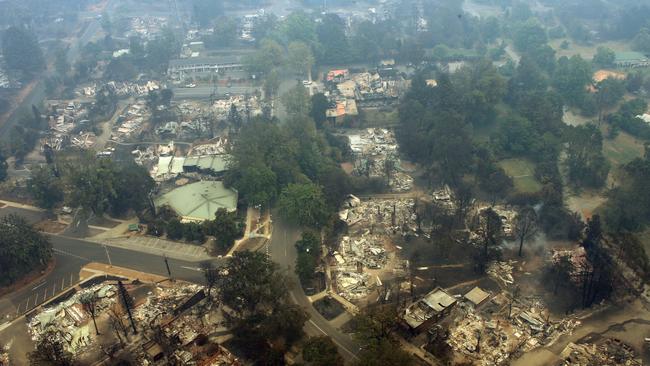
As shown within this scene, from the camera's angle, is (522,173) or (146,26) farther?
(146,26)

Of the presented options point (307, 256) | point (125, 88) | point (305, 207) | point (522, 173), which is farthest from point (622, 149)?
point (125, 88)

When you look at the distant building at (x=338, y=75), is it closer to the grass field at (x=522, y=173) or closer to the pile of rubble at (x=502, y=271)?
the grass field at (x=522, y=173)

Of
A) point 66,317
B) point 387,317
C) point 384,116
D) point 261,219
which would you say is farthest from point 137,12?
point 387,317

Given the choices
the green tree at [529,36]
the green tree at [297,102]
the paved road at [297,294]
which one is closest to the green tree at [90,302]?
the paved road at [297,294]

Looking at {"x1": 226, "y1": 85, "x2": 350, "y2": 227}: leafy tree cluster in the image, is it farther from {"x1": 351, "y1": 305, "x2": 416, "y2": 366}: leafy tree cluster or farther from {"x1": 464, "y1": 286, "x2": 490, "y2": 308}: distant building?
{"x1": 464, "y1": 286, "x2": 490, "y2": 308}: distant building

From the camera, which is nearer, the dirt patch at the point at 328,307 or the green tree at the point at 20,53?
the dirt patch at the point at 328,307

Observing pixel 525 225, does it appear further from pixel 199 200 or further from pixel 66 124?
pixel 66 124

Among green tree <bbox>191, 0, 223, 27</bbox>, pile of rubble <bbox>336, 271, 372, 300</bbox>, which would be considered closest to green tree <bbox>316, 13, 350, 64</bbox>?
green tree <bbox>191, 0, 223, 27</bbox>
